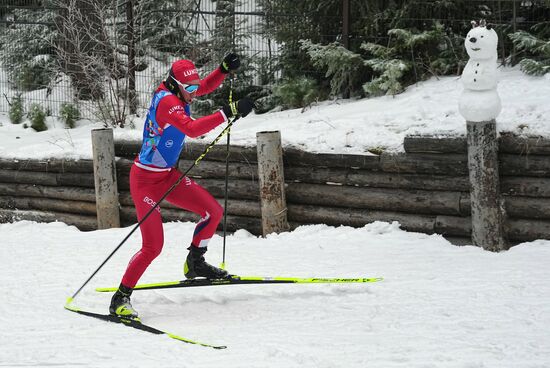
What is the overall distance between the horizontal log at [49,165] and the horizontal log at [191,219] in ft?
2.45

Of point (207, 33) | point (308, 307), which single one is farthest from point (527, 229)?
point (207, 33)

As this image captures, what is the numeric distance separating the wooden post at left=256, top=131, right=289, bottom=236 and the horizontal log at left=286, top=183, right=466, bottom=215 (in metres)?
0.18

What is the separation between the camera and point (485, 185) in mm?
7695

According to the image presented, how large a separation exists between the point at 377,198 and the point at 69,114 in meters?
7.37

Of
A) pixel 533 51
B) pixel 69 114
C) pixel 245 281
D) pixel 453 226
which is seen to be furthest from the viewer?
pixel 69 114

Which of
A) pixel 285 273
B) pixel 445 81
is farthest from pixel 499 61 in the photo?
pixel 285 273

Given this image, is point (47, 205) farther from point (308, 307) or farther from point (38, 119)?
point (308, 307)

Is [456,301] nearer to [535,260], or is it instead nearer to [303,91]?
[535,260]

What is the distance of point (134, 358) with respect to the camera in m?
5.54

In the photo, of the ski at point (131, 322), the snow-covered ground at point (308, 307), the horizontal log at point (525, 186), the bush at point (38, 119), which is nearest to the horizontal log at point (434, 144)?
the horizontal log at point (525, 186)

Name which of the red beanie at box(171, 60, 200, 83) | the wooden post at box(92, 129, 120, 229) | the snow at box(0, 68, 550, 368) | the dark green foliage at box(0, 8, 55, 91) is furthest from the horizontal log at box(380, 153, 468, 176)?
the dark green foliage at box(0, 8, 55, 91)

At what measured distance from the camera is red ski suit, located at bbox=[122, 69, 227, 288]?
6.47m

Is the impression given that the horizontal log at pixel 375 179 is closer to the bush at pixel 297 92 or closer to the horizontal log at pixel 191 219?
the horizontal log at pixel 191 219

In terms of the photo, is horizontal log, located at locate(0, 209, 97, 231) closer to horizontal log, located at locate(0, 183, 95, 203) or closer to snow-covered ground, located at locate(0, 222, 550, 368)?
horizontal log, located at locate(0, 183, 95, 203)
